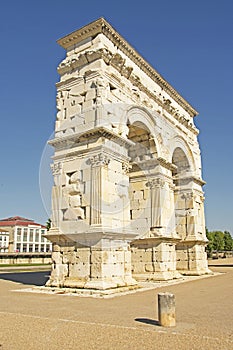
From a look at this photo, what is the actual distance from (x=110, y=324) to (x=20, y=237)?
8565cm

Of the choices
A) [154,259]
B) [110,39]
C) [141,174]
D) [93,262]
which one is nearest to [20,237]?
[141,174]

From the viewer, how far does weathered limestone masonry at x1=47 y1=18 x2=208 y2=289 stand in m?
12.5

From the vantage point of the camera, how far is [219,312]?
8438 millimetres

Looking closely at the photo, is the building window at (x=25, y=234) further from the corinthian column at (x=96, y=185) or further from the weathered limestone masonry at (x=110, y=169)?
the corinthian column at (x=96, y=185)

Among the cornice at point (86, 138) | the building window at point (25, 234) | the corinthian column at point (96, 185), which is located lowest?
the building window at point (25, 234)

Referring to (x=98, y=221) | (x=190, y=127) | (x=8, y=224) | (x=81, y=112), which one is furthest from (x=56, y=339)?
(x=8, y=224)

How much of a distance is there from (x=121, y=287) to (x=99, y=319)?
4827 mm

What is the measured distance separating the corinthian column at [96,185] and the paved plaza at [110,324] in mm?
→ 2837

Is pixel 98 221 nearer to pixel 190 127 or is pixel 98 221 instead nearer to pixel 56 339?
pixel 56 339

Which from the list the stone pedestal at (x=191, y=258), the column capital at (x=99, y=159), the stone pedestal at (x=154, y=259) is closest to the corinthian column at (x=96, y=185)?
the column capital at (x=99, y=159)

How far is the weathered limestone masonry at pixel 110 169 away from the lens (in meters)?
12.5

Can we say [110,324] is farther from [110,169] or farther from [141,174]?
[141,174]

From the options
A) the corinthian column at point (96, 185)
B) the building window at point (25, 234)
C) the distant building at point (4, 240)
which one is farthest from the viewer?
the building window at point (25, 234)

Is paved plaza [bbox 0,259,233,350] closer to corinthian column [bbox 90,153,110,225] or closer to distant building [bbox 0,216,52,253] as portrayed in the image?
corinthian column [bbox 90,153,110,225]
